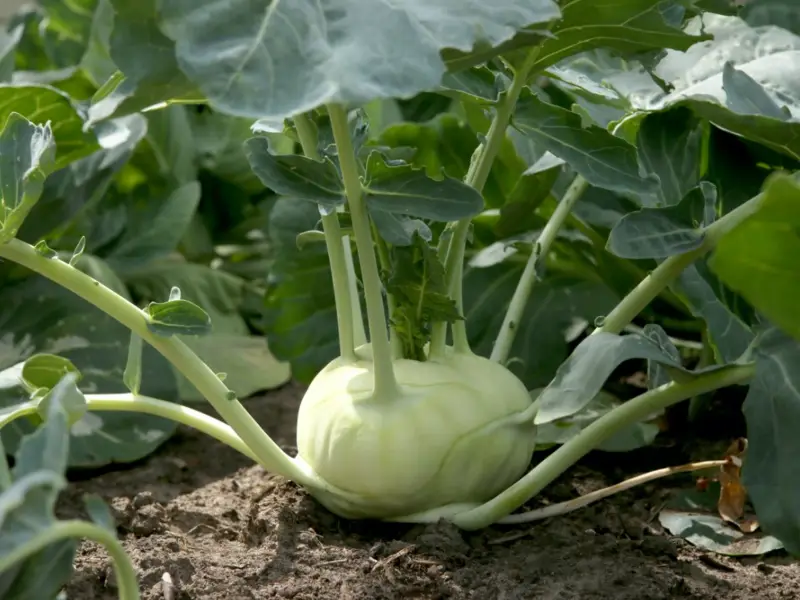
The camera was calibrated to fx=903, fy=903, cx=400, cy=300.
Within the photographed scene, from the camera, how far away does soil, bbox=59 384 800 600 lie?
57 cm

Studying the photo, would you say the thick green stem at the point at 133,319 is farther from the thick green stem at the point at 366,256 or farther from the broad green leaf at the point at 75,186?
the broad green leaf at the point at 75,186

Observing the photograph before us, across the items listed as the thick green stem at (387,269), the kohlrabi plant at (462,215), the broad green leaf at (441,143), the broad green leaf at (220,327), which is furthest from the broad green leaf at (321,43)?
the broad green leaf at (220,327)

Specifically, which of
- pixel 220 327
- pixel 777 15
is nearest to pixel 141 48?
pixel 777 15

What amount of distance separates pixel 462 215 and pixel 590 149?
0.13 m

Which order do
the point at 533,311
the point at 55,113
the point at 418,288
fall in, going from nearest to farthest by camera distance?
the point at 418,288 → the point at 55,113 → the point at 533,311

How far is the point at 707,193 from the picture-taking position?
61 cm

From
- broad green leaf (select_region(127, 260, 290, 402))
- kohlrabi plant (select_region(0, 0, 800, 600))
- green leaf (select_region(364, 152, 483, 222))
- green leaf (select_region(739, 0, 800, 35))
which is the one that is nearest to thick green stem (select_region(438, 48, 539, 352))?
kohlrabi plant (select_region(0, 0, 800, 600))

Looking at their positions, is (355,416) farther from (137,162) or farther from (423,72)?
(137,162)

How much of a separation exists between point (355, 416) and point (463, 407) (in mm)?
76

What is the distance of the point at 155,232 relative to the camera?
110 cm

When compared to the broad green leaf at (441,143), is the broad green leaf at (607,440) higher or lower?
lower

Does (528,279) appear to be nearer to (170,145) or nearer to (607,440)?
(607,440)

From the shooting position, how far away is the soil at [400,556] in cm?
57

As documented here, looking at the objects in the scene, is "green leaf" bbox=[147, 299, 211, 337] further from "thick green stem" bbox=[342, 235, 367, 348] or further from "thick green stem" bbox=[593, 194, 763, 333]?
"thick green stem" bbox=[593, 194, 763, 333]
